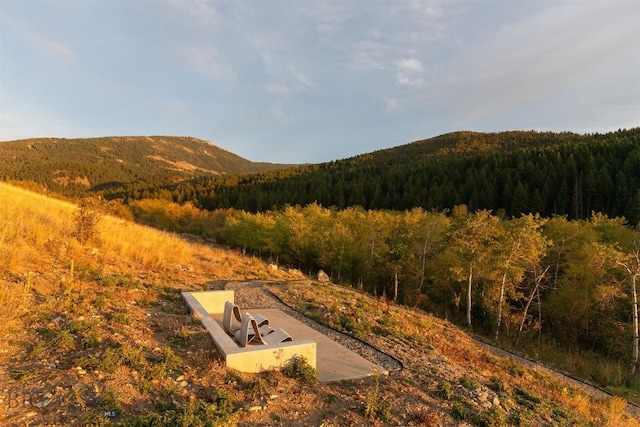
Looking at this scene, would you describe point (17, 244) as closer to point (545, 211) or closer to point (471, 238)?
point (471, 238)

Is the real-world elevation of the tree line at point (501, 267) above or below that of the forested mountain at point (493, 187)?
below

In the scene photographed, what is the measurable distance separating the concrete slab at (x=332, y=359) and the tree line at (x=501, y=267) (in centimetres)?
1722

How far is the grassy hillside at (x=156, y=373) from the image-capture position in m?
4.45

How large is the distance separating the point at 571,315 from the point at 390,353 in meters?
21.7

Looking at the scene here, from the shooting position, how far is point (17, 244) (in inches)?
364

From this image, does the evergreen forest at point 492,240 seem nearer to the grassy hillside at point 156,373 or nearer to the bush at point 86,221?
the bush at point 86,221

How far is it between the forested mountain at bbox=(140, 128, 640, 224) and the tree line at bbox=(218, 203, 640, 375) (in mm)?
31266

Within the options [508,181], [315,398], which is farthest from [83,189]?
[315,398]

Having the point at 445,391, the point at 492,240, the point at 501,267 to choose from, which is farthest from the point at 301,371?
the point at 492,240

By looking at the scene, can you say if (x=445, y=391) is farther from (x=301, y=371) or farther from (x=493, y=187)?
(x=493, y=187)

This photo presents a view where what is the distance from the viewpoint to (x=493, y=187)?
69688 millimetres

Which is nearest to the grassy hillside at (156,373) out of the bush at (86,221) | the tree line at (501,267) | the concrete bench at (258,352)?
the concrete bench at (258,352)

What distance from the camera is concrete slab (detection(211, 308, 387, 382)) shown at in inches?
270

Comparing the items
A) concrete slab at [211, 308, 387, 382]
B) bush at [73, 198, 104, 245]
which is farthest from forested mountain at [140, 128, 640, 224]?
bush at [73, 198, 104, 245]
